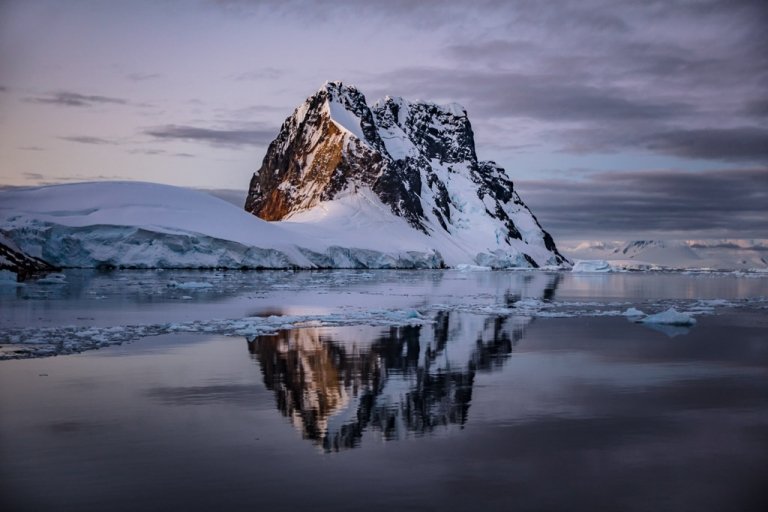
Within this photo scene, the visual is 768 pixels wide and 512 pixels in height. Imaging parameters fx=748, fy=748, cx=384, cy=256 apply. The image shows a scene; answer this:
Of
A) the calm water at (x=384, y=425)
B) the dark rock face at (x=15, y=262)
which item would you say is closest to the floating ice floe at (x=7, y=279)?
the dark rock face at (x=15, y=262)

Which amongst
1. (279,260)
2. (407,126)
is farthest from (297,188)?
(279,260)

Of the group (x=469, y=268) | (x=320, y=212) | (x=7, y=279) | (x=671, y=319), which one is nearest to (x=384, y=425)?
(x=671, y=319)

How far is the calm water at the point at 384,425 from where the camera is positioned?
6.42 meters

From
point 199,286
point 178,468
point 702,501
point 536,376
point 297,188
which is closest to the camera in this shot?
point 702,501

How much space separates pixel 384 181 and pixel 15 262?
108092 mm

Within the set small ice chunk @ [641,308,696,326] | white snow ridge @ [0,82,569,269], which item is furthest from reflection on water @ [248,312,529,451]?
white snow ridge @ [0,82,569,269]

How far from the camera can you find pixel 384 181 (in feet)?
497

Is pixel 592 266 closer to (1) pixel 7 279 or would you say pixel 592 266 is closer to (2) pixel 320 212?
(2) pixel 320 212

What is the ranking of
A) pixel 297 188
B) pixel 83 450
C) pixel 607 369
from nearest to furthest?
pixel 83 450 < pixel 607 369 < pixel 297 188

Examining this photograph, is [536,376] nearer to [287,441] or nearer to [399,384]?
[399,384]

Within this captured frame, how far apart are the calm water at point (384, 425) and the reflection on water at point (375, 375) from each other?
0.05 meters

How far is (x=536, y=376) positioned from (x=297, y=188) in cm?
15403

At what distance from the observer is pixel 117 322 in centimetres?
2058

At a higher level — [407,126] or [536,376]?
[407,126]
